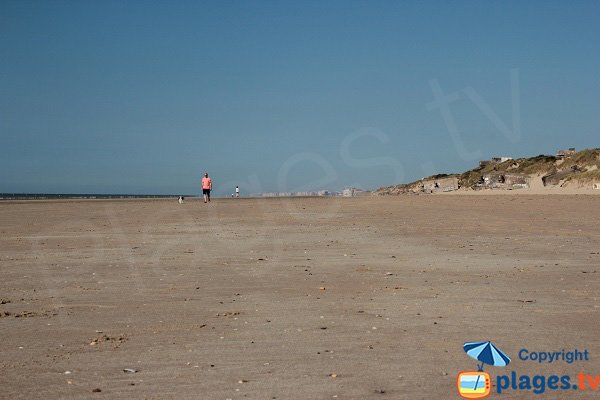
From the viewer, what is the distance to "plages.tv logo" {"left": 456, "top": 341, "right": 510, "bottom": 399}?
468 centimetres

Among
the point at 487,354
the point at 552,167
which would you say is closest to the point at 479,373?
the point at 487,354

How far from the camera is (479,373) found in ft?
16.5

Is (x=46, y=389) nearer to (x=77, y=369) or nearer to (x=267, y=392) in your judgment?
(x=77, y=369)

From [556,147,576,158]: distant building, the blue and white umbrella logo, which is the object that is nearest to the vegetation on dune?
[556,147,576,158]: distant building

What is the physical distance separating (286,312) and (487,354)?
8.14ft

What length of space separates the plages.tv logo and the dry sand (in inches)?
3.4

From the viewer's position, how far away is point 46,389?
478 centimetres

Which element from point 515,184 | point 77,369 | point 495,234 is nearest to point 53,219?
point 495,234

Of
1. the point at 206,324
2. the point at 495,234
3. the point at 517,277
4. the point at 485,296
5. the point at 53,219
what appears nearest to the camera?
the point at 206,324

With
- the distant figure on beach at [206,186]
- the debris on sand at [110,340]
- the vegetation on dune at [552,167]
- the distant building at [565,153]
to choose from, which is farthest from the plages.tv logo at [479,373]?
the distant building at [565,153]

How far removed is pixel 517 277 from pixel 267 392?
574 centimetres

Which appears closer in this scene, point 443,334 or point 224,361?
point 224,361

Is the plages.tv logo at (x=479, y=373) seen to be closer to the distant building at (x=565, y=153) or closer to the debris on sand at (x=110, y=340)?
the debris on sand at (x=110, y=340)

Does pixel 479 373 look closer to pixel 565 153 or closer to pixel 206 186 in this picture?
pixel 206 186
